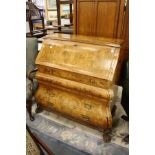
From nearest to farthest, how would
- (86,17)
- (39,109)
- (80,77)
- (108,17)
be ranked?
(80,77) → (108,17) → (86,17) → (39,109)

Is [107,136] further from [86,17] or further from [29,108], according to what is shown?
[86,17]

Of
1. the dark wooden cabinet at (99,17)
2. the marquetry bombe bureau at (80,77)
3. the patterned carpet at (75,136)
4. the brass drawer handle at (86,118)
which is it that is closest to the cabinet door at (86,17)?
the dark wooden cabinet at (99,17)

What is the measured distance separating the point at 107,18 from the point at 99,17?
0.10m

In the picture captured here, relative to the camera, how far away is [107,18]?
2043mm

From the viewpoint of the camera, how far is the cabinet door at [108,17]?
1.97 meters

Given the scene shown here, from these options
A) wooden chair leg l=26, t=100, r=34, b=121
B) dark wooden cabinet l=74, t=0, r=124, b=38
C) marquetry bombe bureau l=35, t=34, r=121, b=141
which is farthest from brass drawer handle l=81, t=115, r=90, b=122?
dark wooden cabinet l=74, t=0, r=124, b=38

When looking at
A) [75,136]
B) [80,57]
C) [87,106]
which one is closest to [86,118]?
[87,106]

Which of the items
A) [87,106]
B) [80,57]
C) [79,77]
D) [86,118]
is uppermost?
[80,57]

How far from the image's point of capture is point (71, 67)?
6.23ft

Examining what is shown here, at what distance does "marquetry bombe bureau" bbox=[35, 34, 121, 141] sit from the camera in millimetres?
1748

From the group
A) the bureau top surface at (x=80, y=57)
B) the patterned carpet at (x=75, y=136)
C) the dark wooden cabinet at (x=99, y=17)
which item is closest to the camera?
the bureau top surface at (x=80, y=57)

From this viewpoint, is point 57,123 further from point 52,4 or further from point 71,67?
point 52,4

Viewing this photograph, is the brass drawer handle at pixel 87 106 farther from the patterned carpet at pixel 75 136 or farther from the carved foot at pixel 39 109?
the carved foot at pixel 39 109
